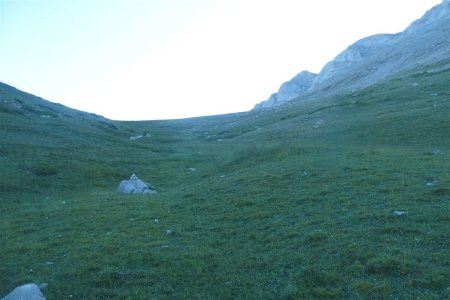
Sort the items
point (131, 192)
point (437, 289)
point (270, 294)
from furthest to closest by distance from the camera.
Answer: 1. point (131, 192)
2. point (270, 294)
3. point (437, 289)

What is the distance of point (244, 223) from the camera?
23.3 m

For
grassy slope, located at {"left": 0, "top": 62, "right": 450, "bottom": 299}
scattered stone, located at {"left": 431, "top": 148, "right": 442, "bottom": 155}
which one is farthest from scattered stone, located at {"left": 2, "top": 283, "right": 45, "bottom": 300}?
scattered stone, located at {"left": 431, "top": 148, "right": 442, "bottom": 155}

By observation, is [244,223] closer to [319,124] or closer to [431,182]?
[431,182]

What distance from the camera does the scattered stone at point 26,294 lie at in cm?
1415

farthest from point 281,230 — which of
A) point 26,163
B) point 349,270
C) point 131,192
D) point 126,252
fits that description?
point 26,163

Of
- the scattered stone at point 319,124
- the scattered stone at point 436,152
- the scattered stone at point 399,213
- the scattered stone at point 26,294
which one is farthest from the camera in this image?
the scattered stone at point 319,124

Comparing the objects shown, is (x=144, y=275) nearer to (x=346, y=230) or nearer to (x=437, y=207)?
(x=346, y=230)

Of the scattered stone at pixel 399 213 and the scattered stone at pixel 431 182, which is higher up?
the scattered stone at pixel 431 182

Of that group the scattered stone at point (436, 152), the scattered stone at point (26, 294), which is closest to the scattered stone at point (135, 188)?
the scattered stone at point (26, 294)

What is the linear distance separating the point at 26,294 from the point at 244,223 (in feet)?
38.4

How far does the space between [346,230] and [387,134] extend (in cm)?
3337

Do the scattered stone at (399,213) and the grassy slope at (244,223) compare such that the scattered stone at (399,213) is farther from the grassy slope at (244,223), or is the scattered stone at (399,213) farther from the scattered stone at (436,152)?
the scattered stone at (436,152)

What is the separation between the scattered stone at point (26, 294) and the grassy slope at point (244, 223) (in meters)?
0.93

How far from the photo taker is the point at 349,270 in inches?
607
